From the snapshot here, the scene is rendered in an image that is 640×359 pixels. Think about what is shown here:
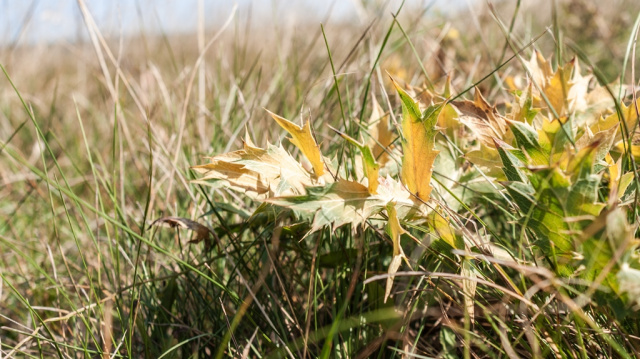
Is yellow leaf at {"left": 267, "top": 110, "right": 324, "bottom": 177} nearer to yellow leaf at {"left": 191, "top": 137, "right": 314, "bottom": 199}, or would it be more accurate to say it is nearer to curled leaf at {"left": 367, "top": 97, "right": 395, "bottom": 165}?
yellow leaf at {"left": 191, "top": 137, "right": 314, "bottom": 199}

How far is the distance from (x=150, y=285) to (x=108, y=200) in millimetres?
513

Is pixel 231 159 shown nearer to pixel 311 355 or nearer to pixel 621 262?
pixel 311 355

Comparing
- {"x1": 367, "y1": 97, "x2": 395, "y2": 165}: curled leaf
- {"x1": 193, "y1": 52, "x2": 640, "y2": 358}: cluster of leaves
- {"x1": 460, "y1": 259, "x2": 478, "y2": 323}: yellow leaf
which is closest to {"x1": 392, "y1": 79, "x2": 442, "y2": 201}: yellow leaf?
{"x1": 193, "y1": 52, "x2": 640, "y2": 358}: cluster of leaves

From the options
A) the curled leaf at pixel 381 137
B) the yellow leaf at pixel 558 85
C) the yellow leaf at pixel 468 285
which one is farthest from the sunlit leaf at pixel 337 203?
the yellow leaf at pixel 558 85

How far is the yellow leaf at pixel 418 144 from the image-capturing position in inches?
26.1

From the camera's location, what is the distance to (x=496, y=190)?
73cm

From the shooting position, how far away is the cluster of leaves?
56cm

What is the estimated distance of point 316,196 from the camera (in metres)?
0.65

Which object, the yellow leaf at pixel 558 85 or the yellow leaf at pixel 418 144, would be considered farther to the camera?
the yellow leaf at pixel 558 85

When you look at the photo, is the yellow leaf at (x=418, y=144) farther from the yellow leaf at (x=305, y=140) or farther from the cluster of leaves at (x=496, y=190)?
the yellow leaf at (x=305, y=140)

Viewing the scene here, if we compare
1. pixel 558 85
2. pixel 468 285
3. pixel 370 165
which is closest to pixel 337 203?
pixel 370 165

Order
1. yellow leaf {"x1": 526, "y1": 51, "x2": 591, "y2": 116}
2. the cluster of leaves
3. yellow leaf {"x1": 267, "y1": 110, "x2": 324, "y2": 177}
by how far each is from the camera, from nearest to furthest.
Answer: the cluster of leaves < yellow leaf {"x1": 267, "y1": 110, "x2": 324, "y2": 177} < yellow leaf {"x1": 526, "y1": 51, "x2": 591, "y2": 116}

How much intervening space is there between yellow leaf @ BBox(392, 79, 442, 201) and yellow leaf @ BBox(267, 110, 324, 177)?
0.40ft

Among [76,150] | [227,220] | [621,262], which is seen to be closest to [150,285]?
[227,220]
